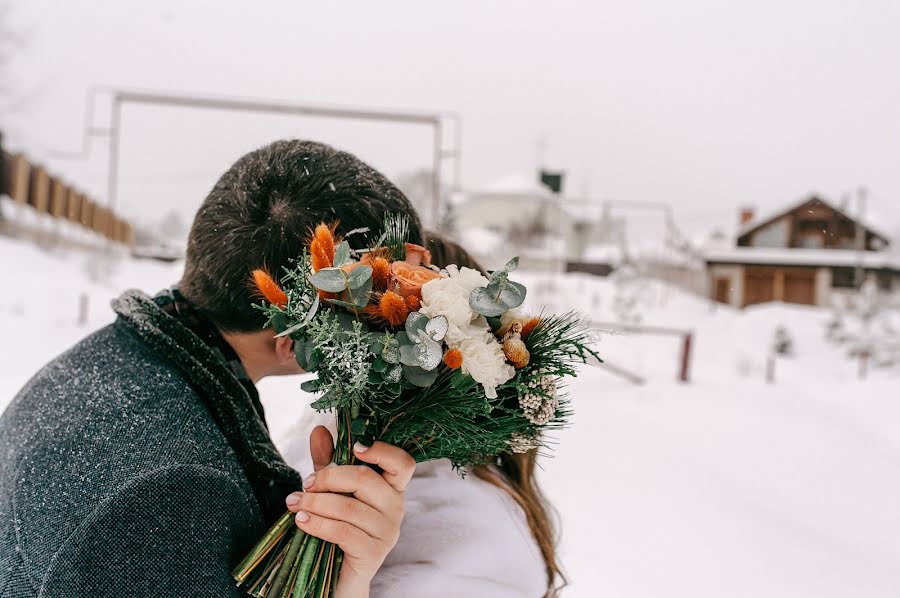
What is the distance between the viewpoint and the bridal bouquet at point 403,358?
3.51ft

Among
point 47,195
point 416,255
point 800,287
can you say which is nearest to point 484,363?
point 416,255

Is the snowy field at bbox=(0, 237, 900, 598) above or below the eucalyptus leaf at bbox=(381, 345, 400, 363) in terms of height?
below

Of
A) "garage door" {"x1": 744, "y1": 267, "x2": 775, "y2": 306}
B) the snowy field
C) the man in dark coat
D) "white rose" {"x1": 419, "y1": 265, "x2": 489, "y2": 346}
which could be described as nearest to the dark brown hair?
the man in dark coat

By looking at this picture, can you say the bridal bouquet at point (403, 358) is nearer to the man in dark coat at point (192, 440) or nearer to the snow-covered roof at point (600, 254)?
the man in dark coat at point (192, 440)

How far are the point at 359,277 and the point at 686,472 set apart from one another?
21.7 feet

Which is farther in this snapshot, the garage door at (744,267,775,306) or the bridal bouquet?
the garage door at (744,267,775,306)

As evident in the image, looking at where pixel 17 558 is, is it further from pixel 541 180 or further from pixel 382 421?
pixel 541 180

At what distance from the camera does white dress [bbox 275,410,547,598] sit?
144 centimetres

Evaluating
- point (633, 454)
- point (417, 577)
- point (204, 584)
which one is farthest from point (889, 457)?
point (204, 584)

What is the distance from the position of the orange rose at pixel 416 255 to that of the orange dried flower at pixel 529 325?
0.85 feet

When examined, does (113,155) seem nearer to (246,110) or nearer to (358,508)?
(246,110)

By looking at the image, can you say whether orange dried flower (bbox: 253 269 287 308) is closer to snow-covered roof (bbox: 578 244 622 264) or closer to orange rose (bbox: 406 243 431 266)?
orange rose (bbox: 406 243 431 266)

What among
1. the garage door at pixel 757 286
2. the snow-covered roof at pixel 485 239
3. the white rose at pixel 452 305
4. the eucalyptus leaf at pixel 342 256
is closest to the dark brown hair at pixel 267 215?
the eucalyptus leaf at pixel 342 256

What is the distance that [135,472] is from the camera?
103cm
